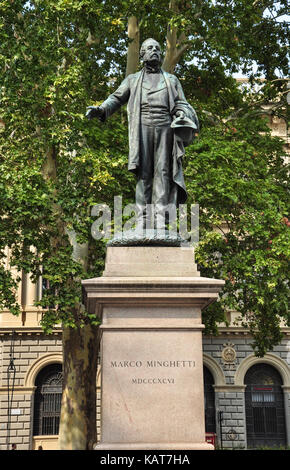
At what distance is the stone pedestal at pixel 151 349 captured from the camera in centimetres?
655

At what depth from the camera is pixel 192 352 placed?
6.85 metres

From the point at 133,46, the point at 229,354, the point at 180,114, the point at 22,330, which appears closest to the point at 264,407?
the point at 229,354

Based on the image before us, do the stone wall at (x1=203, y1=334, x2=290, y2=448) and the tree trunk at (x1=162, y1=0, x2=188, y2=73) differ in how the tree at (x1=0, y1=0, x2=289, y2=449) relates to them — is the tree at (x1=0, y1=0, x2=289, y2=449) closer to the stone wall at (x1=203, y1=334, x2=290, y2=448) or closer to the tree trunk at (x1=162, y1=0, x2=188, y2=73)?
the tree trunk at (x1=162, y1=0, x2=188, y2=73)

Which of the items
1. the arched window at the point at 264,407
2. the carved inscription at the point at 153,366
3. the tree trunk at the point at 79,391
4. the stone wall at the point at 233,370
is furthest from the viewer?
the arched window at the point at 264,407

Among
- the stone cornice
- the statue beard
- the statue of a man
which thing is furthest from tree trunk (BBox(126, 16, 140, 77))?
the stone cornice

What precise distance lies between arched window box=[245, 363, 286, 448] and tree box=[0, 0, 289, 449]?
10.5 meters

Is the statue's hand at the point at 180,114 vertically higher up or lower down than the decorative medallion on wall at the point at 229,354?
lower down

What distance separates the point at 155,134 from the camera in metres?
7.88

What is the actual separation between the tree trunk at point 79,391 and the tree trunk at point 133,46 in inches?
292

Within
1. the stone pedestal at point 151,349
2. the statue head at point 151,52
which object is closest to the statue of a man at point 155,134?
the statue head at point 151,52

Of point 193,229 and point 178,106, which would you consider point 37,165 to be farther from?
point 178,106

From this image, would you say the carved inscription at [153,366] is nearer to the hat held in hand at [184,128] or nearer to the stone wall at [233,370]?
the hat held in hand at [184,128]

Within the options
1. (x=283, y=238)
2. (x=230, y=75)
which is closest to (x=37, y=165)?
(x=283, y=238)

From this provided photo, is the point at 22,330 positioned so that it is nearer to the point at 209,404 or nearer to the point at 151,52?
the point at 209,404
